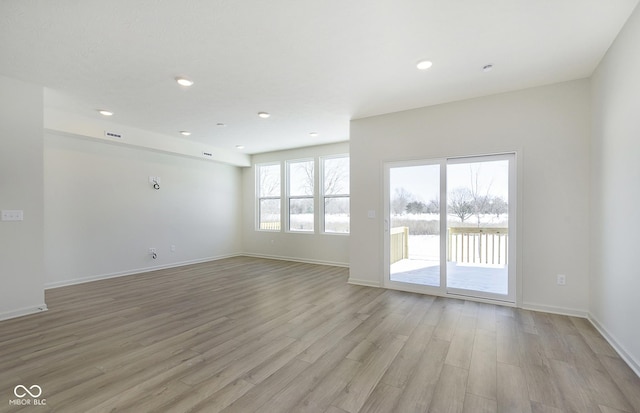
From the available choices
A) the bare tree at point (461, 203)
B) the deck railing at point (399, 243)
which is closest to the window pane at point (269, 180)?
the deck railing at point (399, 243)

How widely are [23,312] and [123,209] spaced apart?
248 cm

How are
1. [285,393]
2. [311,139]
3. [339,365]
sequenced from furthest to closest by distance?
[311,139]
[339,365]
[285,393]

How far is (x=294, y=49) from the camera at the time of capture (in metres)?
2.73

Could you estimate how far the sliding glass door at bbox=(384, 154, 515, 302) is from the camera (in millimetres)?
3748

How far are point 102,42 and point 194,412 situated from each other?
10.0ft

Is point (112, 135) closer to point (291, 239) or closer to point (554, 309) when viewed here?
point (291, 239)

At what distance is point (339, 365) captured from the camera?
2271mm

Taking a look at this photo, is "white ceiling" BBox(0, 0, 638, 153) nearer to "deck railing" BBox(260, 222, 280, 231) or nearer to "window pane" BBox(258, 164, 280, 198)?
"window pane" BBox(258, 164, 280, 198)

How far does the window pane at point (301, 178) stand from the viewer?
272 inches

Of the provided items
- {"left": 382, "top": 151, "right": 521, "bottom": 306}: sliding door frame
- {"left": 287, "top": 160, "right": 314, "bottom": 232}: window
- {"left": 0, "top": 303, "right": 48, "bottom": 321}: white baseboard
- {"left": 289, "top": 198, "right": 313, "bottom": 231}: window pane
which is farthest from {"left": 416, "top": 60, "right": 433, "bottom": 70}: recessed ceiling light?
{"left": 0, "top": 303, "right": 48, "bottom": 321}: white baseboard

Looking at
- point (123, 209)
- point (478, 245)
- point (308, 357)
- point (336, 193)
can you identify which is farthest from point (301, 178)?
point (308, 357)

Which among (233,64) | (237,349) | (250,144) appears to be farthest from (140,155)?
(237,349)

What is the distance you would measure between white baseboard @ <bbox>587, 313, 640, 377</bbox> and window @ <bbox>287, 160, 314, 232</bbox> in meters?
4.93

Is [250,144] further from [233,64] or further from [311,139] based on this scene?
[233,64]
